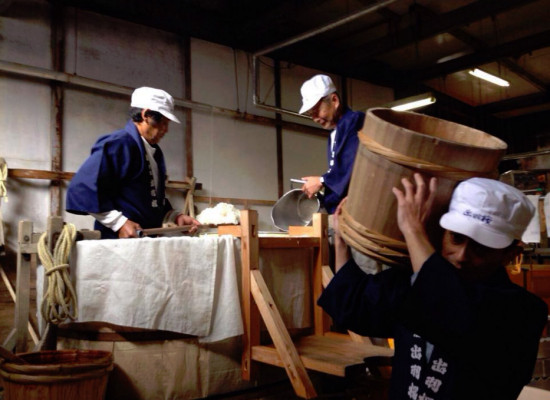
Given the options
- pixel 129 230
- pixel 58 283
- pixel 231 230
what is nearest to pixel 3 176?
pixel 129 230

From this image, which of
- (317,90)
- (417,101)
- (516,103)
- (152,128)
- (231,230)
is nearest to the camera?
(231,230)

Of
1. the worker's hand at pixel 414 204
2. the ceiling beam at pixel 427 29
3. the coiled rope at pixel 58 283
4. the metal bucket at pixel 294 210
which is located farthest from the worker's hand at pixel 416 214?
the ceiling beam at pixel 427 29

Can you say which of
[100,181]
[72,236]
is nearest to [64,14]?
[100,181]

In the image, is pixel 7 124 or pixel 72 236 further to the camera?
pixel 7 124

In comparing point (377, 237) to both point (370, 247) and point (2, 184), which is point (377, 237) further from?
point (2, 184)

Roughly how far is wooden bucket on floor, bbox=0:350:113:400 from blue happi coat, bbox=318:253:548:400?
4.99 feet

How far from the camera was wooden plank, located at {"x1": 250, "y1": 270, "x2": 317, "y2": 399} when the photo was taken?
9.53 ft

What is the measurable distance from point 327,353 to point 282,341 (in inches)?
12.7

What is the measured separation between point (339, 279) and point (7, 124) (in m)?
6.35

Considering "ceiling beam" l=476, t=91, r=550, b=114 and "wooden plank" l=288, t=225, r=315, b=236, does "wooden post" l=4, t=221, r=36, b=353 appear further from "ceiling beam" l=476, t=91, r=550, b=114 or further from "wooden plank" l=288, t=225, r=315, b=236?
"ceiling beam" l=476, t=91, r=550, b=114

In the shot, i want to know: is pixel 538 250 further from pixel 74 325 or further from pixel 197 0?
pixel 74 325

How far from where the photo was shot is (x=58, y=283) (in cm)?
294

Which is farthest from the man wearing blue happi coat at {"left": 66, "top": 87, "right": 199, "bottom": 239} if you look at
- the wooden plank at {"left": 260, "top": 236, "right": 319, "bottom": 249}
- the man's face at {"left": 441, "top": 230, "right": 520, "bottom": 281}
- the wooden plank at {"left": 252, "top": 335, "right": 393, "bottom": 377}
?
the man's face at {"left": 441, "top": 230, "right": 520, "bottom": 281}

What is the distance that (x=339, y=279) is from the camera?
77.0 inches
